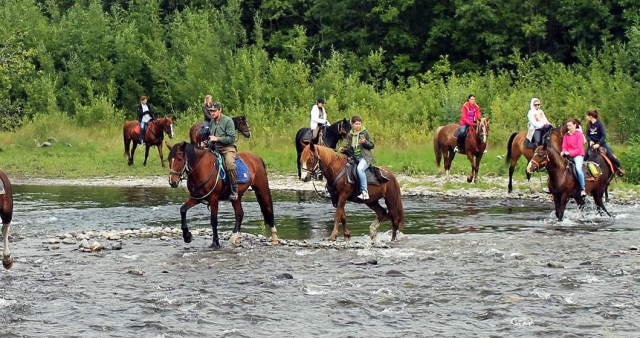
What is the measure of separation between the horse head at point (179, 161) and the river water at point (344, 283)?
1.42 m

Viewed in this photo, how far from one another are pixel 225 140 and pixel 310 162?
1709 mm

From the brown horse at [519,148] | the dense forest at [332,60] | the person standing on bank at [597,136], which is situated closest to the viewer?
the person standing on bank at [597,136]

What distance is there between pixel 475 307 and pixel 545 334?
151 cm

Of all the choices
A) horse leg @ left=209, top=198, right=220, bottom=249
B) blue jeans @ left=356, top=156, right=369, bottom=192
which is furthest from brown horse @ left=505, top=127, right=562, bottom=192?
horse leg @ left=209, top=198, right=220, bottom=249

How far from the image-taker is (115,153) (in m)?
38.6

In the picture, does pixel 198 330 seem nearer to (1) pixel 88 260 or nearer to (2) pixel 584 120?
(1) pixel 88 260

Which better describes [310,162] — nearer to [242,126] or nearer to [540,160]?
[540,160]

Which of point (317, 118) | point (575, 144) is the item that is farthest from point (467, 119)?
point (575, 144)

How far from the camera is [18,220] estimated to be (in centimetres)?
2216

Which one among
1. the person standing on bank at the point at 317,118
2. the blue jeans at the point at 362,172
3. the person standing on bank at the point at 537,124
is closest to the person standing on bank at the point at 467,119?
the person standing on bank at the point at 537,124

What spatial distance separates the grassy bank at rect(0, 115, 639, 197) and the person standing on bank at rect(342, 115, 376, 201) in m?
10.1

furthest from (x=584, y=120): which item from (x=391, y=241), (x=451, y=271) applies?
(x=451, y=271)

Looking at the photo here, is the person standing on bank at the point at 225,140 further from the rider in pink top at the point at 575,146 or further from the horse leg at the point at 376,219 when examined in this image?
the rider in pink top at the point at 575,146

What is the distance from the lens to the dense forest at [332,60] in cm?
3972
